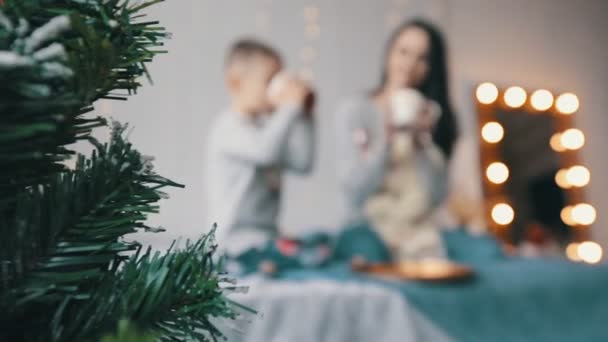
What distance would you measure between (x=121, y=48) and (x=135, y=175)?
49mm

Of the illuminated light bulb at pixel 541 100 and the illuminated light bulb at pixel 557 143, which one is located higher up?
the illuminated light bulb at pixel 541 100

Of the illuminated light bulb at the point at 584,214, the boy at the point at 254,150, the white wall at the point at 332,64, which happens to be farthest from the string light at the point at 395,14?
the illuminated light bulb at the point at 584,214

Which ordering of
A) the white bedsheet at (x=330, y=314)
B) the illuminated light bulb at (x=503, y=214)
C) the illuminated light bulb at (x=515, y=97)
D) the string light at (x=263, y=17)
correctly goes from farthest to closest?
the illuminated light bulb at (x=515, y=97) < the illuminated light bulb at (x=503, y=214) < the string light at (x=263, y=17) < the white bedsheet at (x=330, y=314)

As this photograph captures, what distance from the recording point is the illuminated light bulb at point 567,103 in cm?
268

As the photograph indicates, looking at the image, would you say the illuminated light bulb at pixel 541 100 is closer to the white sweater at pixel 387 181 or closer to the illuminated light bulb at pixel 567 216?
the illuminated light bulb at pixel 567 216

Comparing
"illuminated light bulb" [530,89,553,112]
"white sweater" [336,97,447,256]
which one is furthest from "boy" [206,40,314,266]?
"illuminated light bulb" [530,89,553,112]

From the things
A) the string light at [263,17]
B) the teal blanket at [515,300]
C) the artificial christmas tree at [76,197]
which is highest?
the string light at [263,17]

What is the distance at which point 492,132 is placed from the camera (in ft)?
7.99

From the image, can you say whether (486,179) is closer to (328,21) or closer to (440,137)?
(440,137)

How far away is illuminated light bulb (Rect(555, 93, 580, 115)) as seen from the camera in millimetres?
2684

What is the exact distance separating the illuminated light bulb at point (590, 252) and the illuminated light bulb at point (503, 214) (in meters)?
0.46

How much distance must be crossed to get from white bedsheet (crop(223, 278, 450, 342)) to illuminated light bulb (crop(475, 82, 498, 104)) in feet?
5.52

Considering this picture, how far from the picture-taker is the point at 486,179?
239 centimetres

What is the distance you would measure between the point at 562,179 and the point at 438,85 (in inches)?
33.9
